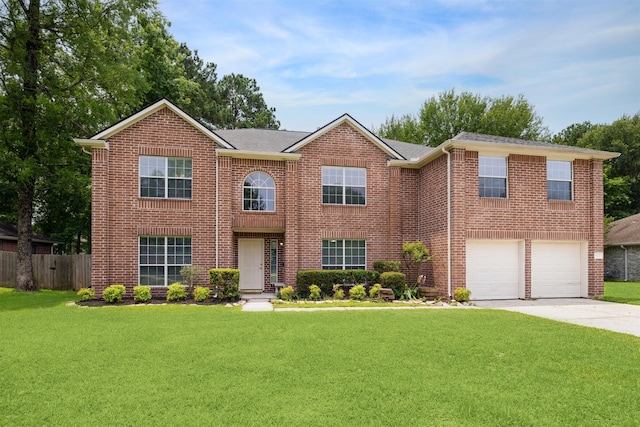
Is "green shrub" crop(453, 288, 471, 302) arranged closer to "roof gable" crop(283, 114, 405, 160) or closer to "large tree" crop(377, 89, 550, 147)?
"roof gable" crop(283, 114, 405, 160)

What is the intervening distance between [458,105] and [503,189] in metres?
24.1

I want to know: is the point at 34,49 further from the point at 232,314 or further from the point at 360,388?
the point at 360,388

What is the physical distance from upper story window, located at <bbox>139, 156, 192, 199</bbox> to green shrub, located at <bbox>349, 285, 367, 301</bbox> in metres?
7.11

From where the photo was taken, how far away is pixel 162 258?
1516cm

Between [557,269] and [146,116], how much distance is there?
16.8 metres

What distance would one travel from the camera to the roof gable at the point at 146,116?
47.8ft

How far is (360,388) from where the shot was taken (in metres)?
5.20

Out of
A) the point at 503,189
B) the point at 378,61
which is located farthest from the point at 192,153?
the point at 503,189

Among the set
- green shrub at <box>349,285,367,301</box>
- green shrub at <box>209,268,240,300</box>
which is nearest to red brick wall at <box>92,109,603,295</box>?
green shrub at <box>209,268,240,300</box>

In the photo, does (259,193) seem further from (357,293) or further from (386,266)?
(386,266)

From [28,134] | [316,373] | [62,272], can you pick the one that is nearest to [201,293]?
[316,373]

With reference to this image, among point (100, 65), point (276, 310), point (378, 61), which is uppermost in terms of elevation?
point (100, 65)

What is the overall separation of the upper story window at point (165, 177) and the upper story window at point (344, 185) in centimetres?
539

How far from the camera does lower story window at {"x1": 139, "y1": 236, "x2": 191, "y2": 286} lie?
15.0 metres
